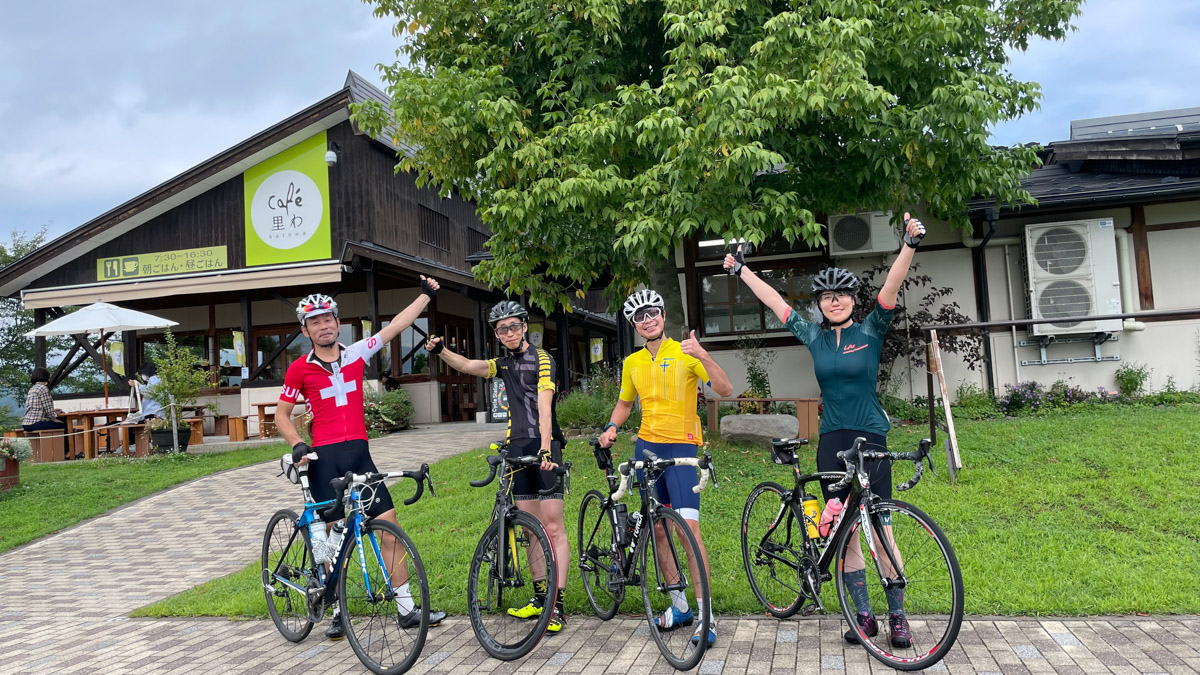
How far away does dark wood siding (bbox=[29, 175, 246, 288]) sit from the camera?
729 inches

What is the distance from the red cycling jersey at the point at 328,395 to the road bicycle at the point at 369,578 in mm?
194

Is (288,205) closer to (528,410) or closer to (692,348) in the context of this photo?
(528,410)

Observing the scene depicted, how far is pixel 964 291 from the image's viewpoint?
13.1 meters

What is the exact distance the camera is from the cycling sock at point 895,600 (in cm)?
379

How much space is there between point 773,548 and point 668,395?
1083 mm

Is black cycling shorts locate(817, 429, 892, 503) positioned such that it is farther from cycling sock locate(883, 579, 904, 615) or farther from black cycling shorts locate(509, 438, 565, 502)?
black cycling shorts locate(509, 438, 565, 502)

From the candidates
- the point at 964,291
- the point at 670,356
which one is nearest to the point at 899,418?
the point at 964,291

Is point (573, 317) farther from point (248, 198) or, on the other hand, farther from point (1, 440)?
point (1, 440)

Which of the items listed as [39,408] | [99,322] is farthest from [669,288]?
[39,408]

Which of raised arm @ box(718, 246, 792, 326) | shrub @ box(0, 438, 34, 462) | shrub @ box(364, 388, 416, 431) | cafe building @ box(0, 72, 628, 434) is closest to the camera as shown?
raised arm @ box(718, 246, 792, 326)

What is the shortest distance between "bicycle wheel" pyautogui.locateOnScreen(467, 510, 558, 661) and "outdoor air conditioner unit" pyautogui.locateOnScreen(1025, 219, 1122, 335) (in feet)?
34.6

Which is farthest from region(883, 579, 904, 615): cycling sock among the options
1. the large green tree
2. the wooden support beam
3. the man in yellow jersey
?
the wooden support beam

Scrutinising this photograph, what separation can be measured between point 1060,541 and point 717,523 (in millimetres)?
2446

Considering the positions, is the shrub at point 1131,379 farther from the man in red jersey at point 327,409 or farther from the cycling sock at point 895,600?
the man in red jersey at point 327,409
